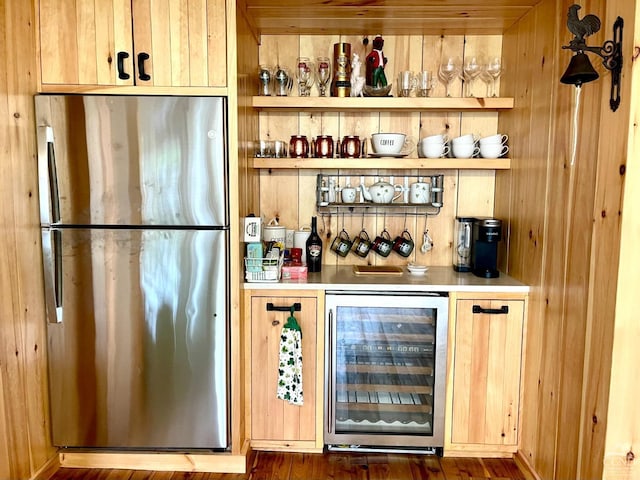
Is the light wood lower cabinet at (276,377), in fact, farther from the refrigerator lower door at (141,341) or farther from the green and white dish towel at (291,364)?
the refrigerator lower door at (141,341)

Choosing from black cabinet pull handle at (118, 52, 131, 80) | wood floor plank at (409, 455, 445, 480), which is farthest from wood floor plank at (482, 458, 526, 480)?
black cabinet pull handle at (118, 52, 131, 80)

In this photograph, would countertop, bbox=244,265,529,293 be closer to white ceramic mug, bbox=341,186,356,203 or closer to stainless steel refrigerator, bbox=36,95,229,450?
stainless steel refrigerator, bbox=36,95,229,450

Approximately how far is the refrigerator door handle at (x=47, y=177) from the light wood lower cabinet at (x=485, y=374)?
1.86 m

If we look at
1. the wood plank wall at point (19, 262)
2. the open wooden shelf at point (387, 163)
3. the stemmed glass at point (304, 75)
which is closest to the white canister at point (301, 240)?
the open wooden shelf at point (387, 163)

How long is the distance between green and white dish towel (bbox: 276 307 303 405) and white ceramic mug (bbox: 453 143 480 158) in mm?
1179

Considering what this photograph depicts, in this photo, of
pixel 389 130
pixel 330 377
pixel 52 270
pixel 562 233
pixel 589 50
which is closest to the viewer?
pixel 589 50

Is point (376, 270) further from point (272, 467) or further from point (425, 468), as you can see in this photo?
point (272, 467)

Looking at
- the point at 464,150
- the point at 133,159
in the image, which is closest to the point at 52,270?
the point at 133,159

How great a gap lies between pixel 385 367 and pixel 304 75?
5.05 feet

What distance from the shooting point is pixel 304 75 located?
95.7 inches

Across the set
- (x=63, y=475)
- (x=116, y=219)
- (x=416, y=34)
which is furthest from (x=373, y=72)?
(x=63, y=475)

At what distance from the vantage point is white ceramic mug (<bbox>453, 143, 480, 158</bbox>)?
2438 millimetres

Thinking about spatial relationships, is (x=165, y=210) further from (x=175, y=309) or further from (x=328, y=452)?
(x=328, y=452)

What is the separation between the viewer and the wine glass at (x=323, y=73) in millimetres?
2416
